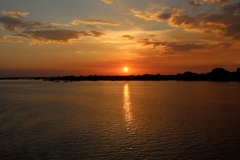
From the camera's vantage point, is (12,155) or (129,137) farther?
(129,137)

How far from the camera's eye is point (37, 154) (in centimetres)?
1862

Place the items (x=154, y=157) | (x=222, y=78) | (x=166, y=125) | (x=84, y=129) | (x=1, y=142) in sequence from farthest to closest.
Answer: (x=222, y=78)
(x=166, y=125)
(x=84, y=129)
(x=1, y=142)
(x=154, y=157)

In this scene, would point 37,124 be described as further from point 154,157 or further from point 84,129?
point 154,157

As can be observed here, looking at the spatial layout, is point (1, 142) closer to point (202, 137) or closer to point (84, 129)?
point (84, 129)

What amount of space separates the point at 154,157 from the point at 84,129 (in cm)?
1148

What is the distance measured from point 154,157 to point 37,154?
31.0ft

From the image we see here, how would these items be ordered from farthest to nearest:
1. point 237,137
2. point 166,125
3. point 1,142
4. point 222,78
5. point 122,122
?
point 222,78
point 122,122
point 166,125
point 237,137
point 1,142

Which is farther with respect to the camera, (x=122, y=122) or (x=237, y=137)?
(x=122, y=122)

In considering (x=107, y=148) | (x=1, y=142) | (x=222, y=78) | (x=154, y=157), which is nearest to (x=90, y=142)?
(x=107, y=148)

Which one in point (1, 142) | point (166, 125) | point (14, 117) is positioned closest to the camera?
point (1, 142)

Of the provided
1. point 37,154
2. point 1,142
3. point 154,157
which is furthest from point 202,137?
point 1,142

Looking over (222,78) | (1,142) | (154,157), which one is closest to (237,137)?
(154,157)

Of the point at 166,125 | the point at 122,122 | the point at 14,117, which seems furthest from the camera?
the point at 14,117

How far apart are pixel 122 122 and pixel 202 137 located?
11323 millimetres
